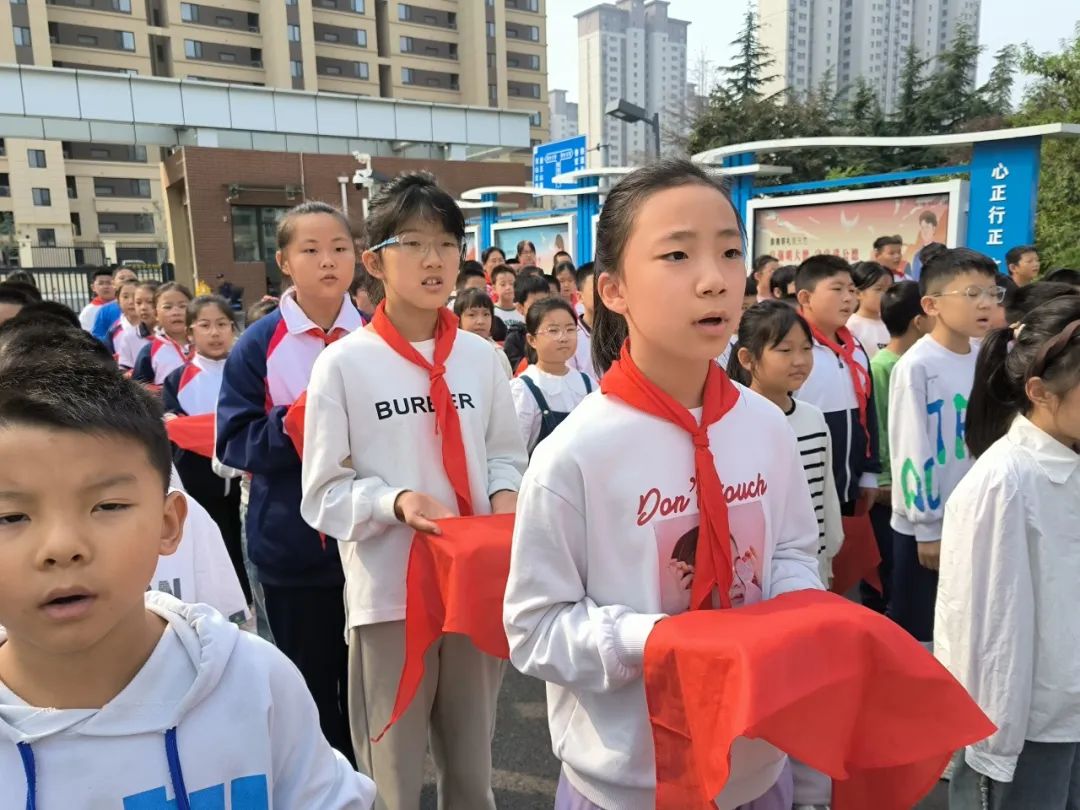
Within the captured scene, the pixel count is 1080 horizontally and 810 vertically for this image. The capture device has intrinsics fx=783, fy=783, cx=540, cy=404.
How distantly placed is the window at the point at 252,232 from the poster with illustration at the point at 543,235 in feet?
48.3

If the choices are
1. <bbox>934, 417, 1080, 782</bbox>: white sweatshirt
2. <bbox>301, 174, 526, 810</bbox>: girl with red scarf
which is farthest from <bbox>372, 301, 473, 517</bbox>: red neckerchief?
<bbox>934, 417, 1080, 782</bbox>: white sweatshirt

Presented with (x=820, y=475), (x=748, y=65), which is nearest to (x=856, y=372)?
(x=820, y=475)

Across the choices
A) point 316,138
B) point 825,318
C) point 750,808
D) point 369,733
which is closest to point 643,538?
point 750,808

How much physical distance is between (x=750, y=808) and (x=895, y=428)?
78.7 inches

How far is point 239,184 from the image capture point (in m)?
27.2

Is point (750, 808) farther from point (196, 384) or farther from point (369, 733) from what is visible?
point (196, 384)

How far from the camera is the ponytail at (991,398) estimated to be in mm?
2111

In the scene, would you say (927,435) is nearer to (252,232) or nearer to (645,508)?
(645,508)

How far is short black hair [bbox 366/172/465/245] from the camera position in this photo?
209 cm

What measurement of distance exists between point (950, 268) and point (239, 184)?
27881 millimetres

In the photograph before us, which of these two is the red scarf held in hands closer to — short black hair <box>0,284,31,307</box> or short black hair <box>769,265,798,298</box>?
short black hair <box>0,284,31,307</box>

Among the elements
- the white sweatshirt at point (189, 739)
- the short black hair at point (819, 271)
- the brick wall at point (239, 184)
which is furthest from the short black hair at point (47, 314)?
the brick wall at point (239, 184)

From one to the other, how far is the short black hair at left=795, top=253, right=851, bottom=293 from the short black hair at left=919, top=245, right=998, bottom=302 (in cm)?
53

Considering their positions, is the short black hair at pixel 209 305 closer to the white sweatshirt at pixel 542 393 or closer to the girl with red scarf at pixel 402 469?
the white sweatshirt at pixel 542 393
